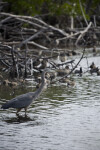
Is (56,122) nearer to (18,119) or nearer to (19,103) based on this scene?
(18,119)

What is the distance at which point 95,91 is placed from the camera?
1608 cm

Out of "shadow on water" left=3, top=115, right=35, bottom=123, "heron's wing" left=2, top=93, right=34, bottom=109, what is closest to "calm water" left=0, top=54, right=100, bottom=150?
"shadow on water" left=3, top=115, right=35, bottom=123

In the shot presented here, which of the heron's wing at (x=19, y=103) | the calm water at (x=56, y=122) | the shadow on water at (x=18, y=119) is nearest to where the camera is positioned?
the calm water at (x=56, y=122)

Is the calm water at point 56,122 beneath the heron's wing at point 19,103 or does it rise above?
beneath

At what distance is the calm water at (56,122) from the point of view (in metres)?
9.97

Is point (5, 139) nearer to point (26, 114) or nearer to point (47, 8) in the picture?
point (26, 114)

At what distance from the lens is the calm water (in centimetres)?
997

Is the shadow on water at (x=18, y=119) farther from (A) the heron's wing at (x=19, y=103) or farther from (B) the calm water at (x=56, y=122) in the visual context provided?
(A) the heron's wing at (x=19, y=103)

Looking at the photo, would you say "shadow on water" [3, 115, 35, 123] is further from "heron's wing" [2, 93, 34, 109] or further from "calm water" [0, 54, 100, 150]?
"heron's wing" [2, 93, 34, 109]

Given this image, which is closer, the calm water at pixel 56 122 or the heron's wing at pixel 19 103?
the calm water at pixel 56 122

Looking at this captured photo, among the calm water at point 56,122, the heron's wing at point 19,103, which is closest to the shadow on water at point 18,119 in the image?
the calm water at point 56,122

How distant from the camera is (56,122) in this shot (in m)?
11.8

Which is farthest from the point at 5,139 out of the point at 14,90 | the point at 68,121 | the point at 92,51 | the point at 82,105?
the point at 92,51

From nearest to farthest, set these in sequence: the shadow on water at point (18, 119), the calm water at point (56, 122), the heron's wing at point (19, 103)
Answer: the calm water at point (56, 122) < the shadow on water at point (18, 119) < the heron's wing at point (19, 103)
